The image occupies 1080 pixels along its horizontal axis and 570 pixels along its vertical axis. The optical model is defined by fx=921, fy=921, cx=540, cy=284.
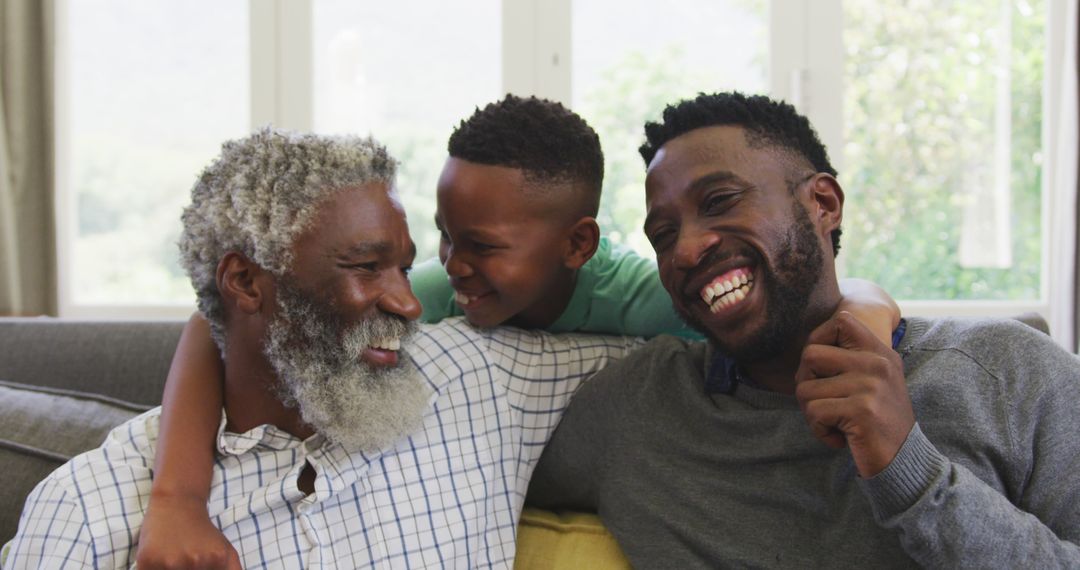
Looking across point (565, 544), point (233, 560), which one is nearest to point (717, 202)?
point (565, 544)

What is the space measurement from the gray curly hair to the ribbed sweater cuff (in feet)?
2.65

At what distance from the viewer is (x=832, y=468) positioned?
1.29 m

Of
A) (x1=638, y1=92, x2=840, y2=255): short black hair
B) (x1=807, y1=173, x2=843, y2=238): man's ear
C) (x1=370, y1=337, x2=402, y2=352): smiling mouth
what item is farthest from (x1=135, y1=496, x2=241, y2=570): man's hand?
(x1=807, y1=173, x2=843, y2=238): man's ear

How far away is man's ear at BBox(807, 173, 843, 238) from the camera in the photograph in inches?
55.6

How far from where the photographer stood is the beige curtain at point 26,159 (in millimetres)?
3568

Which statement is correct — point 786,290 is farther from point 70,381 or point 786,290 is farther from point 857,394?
point 70,381

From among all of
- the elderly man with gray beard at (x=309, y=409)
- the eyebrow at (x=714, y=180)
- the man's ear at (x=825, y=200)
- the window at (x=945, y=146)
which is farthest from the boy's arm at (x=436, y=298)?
the window at (x=945, y=146)

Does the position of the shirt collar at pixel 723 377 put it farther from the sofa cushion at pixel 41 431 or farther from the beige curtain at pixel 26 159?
the beige curtain at pixel 26 159

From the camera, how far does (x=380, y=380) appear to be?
137cm

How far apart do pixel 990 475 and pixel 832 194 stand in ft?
1.56

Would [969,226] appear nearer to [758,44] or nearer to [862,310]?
[758,44]

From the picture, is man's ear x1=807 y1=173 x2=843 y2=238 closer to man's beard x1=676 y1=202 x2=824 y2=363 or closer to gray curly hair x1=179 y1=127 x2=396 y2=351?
man's beard x1=676 y1=202 x2=824 y2=363

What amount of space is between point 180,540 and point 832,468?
874 mm

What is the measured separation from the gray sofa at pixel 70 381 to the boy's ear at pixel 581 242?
32.1 inches
